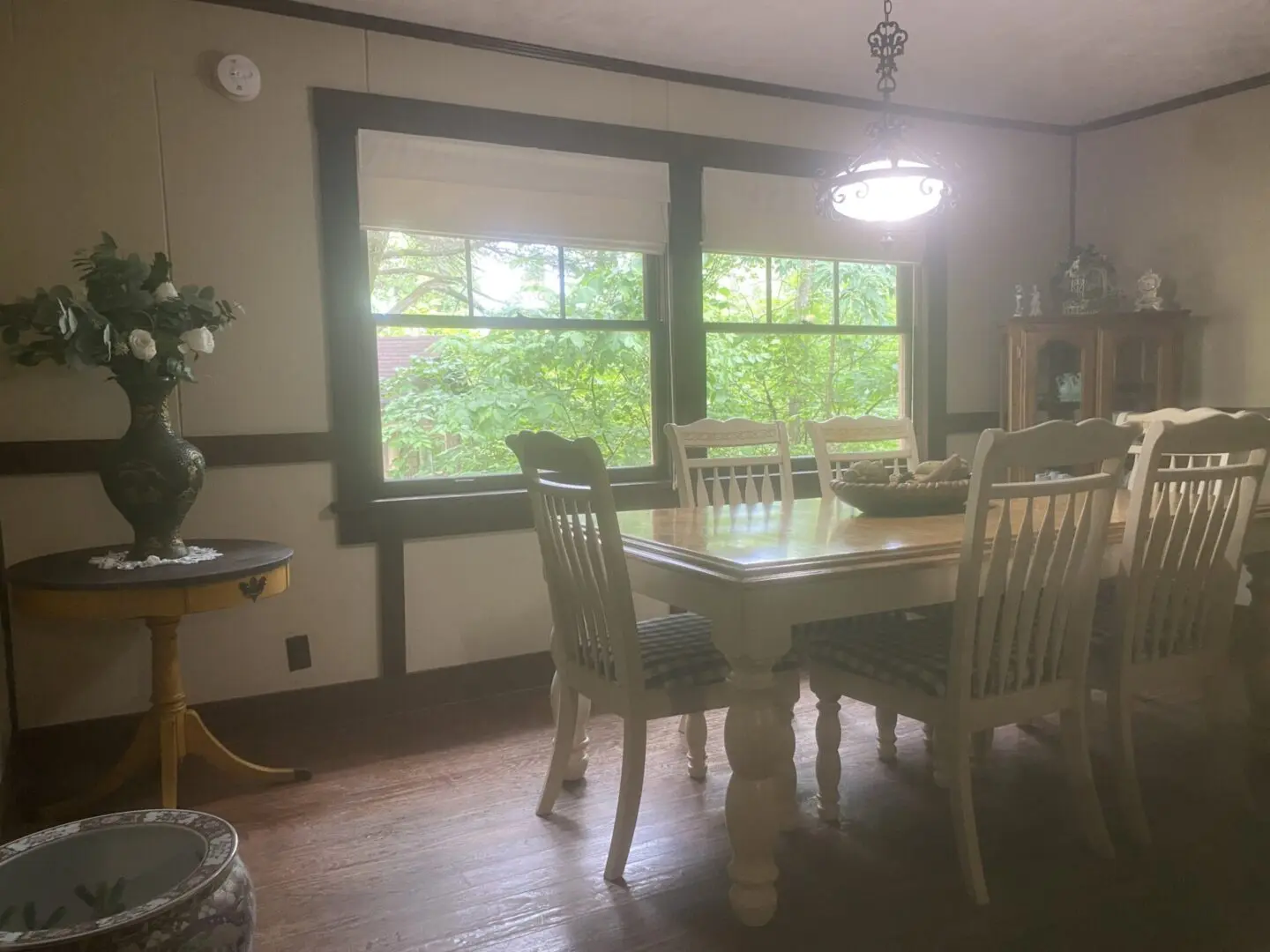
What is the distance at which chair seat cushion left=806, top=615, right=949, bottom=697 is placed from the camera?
194 cm

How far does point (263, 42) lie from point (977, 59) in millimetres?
2516

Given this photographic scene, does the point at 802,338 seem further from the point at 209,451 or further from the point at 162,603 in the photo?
the point at 162,603

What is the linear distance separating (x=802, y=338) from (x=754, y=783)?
2525 mm

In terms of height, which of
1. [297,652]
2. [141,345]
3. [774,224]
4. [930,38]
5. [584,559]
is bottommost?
[297,652]

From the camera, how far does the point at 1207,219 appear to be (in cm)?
407

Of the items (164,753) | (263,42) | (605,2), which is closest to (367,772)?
(164,753)

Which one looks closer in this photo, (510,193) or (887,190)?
(887,190)

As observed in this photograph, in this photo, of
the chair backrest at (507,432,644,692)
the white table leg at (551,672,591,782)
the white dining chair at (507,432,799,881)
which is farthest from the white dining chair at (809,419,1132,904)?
the white table leg at (551,672,591,782)

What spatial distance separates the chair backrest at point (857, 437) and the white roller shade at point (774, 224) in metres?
0.95

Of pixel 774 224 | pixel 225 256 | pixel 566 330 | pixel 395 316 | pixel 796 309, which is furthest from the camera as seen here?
pixel 796 309

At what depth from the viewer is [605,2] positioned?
293 cm

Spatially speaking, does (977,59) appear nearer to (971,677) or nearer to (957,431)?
(957,431)

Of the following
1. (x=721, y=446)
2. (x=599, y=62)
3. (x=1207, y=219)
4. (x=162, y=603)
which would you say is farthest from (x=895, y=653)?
(x=1207, y=219)

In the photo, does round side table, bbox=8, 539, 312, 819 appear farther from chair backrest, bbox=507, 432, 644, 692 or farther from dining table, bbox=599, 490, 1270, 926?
dining table, bbox=599, 490, 1270, 926
